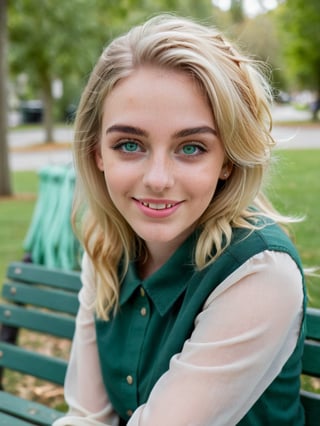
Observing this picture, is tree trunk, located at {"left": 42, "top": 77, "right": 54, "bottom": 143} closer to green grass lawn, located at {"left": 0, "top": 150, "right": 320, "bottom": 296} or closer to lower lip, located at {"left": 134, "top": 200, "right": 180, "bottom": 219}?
green grass lawn, located at {"left": 0, "top": 150, "right": 320, "bottom": 296}

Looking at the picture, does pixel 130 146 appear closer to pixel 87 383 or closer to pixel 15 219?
pixel 87 383

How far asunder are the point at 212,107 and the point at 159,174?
8.1 inches

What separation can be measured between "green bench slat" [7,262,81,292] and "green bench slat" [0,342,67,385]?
31 centimetres

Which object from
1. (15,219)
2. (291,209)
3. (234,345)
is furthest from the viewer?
(15,219)

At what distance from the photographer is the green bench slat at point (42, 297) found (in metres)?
2.97

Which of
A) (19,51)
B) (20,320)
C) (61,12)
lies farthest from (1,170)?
(19,51)

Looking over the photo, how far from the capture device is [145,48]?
5.58 feet

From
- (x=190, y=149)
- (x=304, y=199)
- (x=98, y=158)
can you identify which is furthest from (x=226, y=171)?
(x=304, y=199)

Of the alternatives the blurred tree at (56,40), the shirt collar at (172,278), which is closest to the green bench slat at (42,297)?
the shirt collar at (172,278)

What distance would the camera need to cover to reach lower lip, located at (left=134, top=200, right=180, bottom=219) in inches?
68.0

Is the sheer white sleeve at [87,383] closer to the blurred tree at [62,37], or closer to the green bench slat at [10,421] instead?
the green bench slat at [10,421]

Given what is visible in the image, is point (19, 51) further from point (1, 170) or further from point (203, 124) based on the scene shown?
point (203, 124)

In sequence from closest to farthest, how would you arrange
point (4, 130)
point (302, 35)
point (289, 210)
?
point (289, 210) → point (4, 130) → point (302, 35)

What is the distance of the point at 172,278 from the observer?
191 cm
